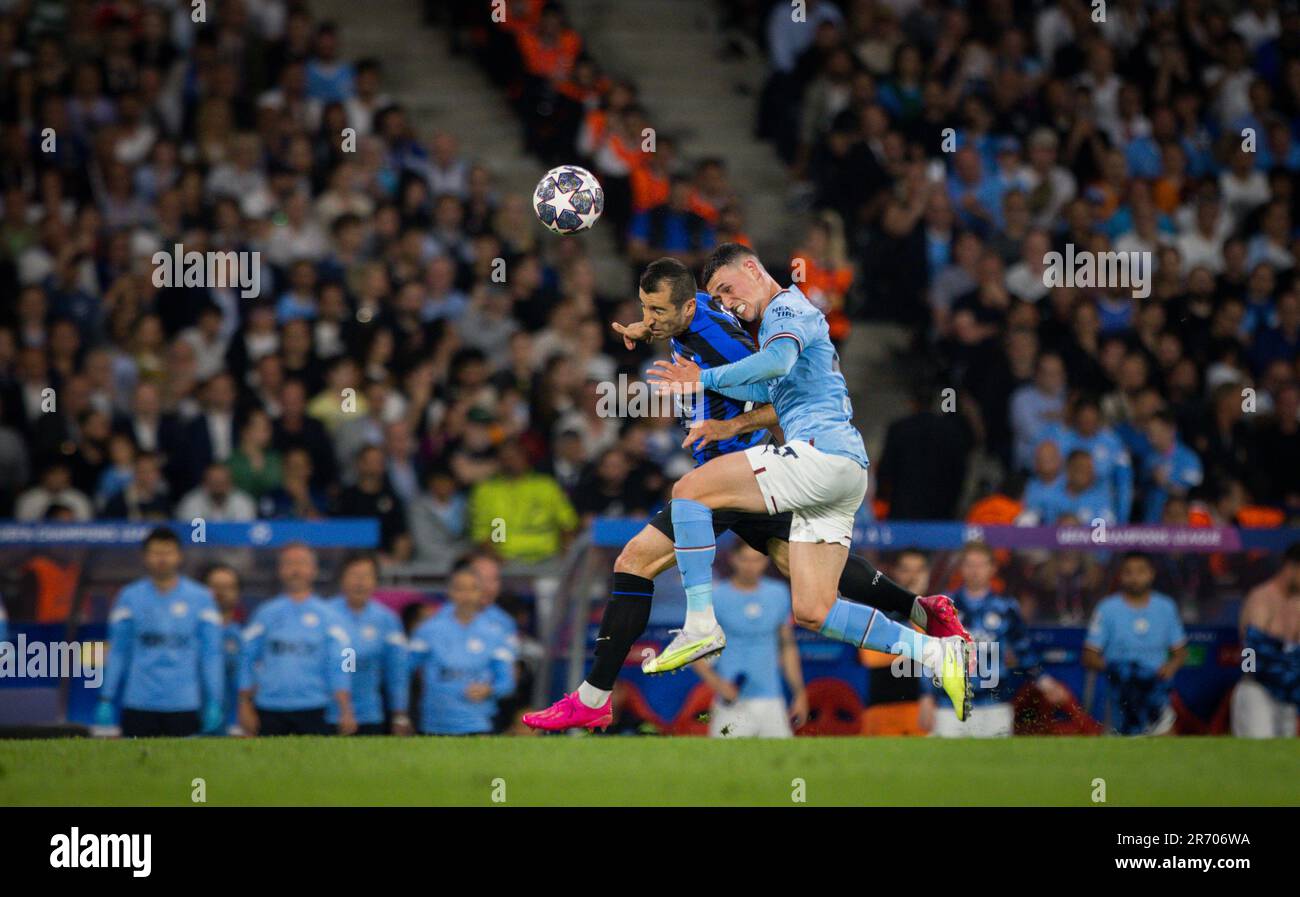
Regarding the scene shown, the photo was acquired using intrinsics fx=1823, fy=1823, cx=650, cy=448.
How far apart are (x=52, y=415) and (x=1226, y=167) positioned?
37.5 feet

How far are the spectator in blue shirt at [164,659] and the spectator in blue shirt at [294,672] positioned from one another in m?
0.21

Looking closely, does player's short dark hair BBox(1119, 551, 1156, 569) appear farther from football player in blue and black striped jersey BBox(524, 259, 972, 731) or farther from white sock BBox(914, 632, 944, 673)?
football player in blue and black striped jersey BBox(524, 259, 972, 731)

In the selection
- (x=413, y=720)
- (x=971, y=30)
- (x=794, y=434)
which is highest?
(x=971, y=30)

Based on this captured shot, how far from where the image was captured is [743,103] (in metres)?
19.0

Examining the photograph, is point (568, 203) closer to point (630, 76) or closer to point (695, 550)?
point (695, 550)

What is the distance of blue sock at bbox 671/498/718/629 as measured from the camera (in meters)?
8.79

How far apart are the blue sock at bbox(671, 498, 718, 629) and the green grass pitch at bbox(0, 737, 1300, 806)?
939 mm

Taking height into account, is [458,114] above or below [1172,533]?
above

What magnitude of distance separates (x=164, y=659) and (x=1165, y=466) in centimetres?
812

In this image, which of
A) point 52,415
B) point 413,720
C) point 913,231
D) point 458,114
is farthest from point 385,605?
point 458,114

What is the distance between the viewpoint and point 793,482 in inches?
344

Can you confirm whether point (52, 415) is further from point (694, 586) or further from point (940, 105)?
point (940, 105)

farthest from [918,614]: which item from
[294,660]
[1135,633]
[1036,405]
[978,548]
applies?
[1036,405]

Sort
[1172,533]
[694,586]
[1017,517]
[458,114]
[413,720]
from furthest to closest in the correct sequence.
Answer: [458,114] < [1017,517] < [1172,533] < [413,720] < [694,586]
